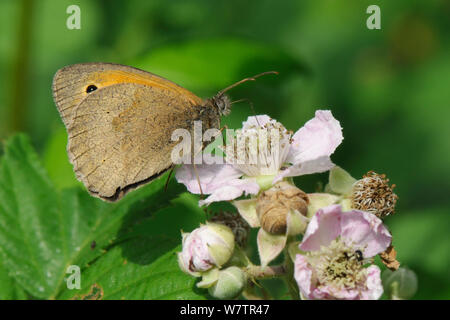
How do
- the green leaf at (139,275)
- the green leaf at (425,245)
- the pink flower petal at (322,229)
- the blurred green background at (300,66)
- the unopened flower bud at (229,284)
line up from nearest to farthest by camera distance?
the pink flower petal at (322,229) < the unopened flower bud at (229,284) < the green leaf at (139,275) < the green leaf at (425,245) < the blurred green background at (300,66)

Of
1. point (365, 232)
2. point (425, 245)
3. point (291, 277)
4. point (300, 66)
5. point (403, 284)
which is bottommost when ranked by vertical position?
point (425, 245)

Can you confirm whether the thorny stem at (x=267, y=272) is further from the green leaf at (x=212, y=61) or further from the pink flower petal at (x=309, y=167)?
the green leaf at (x=212, y=61)

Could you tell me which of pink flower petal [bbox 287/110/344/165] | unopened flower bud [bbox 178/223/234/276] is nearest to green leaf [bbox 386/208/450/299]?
pink flower petal [bbox 287/110/344/165]

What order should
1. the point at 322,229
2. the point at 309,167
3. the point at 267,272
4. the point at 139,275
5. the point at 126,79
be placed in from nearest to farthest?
the point at 322,229
the point at 267,272
the point at 309,167
the point at 139,275
the point at 126,79

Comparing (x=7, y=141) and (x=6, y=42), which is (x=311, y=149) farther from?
(x=6, y=42)

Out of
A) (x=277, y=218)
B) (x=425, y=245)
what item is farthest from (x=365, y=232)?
(x=425, y=245)

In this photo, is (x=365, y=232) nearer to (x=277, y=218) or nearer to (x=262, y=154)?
(x=277, y=218)

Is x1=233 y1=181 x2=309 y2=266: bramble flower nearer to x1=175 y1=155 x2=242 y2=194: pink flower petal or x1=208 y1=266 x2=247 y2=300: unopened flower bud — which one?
x1=208 y1=266 x2=247 y2=300: unopened flower bud

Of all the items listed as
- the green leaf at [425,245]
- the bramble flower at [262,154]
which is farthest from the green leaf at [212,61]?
the green leaf at [425,245]
